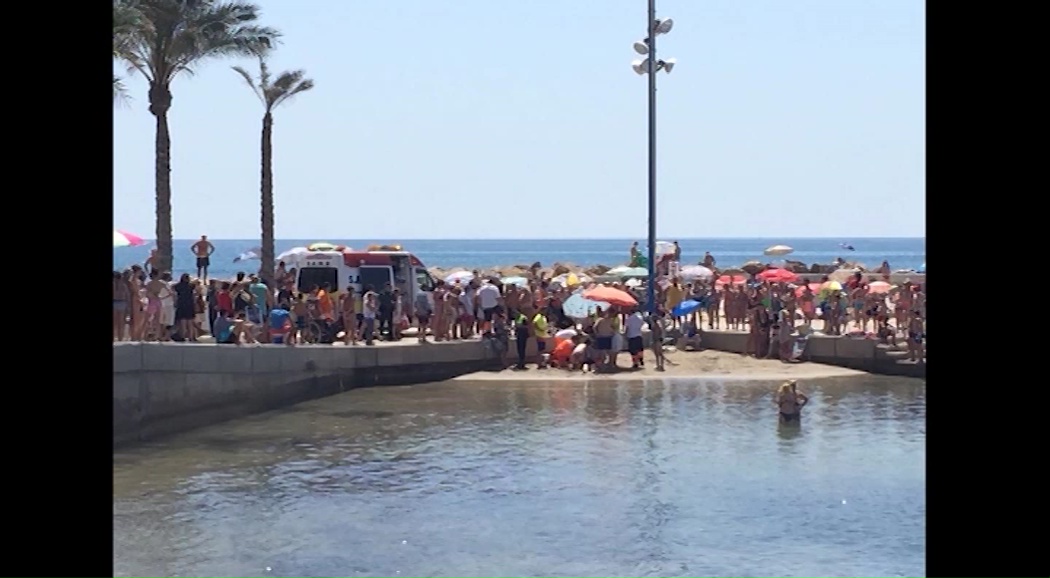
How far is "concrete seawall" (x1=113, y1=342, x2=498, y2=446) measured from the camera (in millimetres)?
20688

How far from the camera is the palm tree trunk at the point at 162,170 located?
Result: 97.4ft

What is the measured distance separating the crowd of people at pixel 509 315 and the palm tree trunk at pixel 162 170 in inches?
38.9

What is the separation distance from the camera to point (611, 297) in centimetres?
2628

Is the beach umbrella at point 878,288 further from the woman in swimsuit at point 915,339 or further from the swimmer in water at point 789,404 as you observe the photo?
the swimmer in water at point 789,404

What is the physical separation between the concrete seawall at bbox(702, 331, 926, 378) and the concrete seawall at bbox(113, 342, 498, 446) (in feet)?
18.5

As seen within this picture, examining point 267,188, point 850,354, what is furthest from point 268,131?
point 850,354

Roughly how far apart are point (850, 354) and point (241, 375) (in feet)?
41.4

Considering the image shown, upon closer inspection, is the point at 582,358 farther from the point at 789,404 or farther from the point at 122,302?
the point at 122,302

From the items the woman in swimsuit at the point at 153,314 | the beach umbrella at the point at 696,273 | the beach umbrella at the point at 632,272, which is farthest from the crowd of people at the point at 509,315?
the beach umbrella at the point at 696,273

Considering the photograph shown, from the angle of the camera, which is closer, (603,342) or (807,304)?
(603,342)
